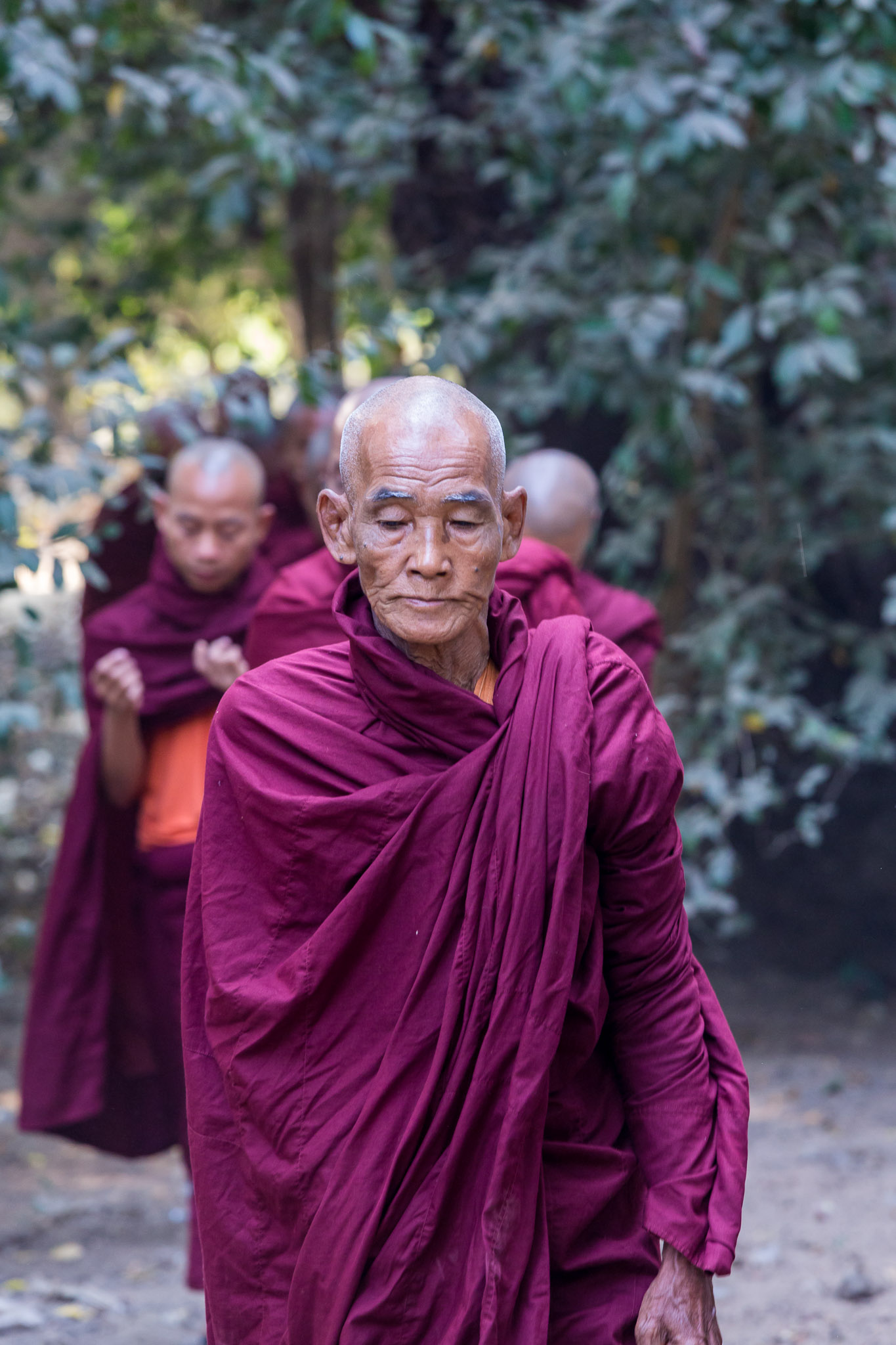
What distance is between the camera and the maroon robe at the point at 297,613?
2.73 metres

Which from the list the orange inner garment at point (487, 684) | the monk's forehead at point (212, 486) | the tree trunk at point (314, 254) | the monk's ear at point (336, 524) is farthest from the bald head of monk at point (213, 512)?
the tree trunk at point (314, 254)

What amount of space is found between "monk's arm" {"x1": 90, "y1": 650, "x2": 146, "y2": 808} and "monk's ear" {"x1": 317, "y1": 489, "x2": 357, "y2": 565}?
1.39 meters

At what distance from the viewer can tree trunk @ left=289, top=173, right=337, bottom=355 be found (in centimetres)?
700

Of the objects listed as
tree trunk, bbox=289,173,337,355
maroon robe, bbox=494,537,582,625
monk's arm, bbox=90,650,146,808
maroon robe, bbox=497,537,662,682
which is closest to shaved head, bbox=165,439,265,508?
monk's arm, bbox=90,650,146,808

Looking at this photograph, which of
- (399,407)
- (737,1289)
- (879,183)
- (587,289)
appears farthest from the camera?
(587,289)

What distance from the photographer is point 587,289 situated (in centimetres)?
486

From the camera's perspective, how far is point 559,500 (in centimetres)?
314

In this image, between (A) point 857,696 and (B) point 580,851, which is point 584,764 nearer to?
(B) point 580,851

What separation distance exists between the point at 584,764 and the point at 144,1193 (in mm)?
3393

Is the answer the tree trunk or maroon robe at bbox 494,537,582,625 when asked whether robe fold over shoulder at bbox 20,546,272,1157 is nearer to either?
maroon robe at bbox 494,537,582,625

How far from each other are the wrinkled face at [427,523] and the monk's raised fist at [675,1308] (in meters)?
0.75

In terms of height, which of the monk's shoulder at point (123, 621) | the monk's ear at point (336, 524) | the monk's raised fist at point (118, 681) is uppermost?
the monk's ear at point (336, 524)

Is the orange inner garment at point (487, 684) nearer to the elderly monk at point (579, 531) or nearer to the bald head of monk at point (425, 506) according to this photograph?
the bald head of monk at point (425, 506)

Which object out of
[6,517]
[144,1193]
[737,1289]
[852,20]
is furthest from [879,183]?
[144,1193]
